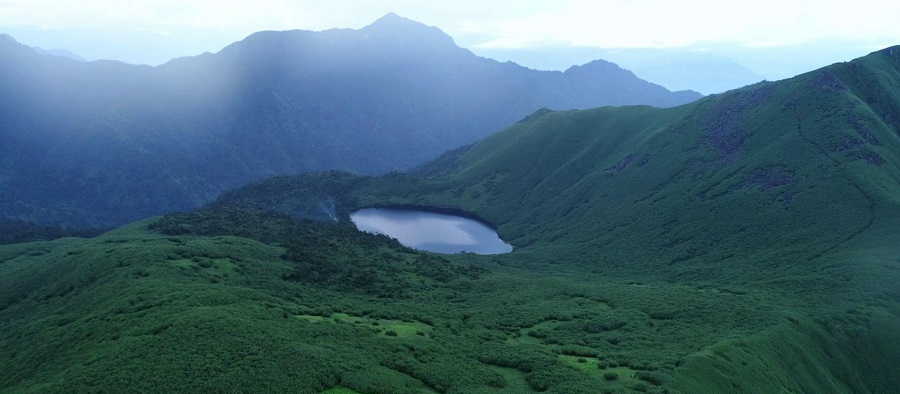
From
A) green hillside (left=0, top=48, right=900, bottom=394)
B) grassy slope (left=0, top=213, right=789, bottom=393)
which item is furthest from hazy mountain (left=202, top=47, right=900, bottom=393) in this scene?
grassy slope (left=0, top=213, right=789, bottom=393)

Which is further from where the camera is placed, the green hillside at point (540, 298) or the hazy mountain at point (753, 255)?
the hazy mountain at point (753, 255)

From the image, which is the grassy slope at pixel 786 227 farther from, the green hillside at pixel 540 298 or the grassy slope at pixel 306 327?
the grassy slope at pixel 306 327

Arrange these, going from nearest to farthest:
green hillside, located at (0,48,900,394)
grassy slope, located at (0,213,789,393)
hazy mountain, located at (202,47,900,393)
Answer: grassy slope, located at (0,213,789,393) → green hillside, located at (0,48,900,394) → hazy mountain, located at (202,47,900,393)

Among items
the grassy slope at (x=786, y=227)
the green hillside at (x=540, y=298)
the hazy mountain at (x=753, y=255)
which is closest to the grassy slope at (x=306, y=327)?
the green hillside at (x=540, y=298)

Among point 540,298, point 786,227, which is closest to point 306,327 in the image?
point 540,298

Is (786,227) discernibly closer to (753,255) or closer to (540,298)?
(753,255)

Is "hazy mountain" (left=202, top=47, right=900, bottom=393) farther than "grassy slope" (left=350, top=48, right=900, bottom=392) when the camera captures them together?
No

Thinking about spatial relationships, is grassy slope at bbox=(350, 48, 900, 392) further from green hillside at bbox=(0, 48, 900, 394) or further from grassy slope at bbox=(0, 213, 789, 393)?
grassy slope at bbox=(0, 213, 789, 393)

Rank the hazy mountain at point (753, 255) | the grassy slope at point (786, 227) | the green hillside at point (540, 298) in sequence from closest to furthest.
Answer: the green hillside at point (540, 298) < the hazy mountain at point (753, 255) < the grassy slope at point (786, 227)

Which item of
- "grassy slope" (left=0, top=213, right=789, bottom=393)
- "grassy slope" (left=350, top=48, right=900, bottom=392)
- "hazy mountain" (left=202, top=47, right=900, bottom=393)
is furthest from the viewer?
"grassy slope" (left=350, top=48, right=900, bottom=392)
